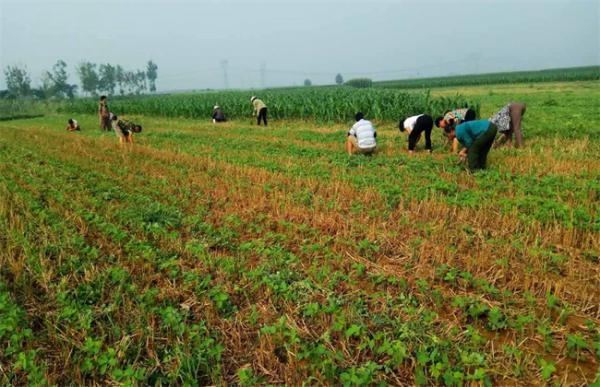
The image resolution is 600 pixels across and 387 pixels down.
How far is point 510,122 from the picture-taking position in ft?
32.2

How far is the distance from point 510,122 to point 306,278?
8.58 metres

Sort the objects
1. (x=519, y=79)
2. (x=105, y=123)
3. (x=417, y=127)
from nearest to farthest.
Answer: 1. (x=417, y=127)
2. (x=105, y=123)
3. (x=519, y=79)

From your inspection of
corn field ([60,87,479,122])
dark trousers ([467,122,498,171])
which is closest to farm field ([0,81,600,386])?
dark trousers ([467,122,498,171])

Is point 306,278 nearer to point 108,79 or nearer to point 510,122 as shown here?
point 510,122

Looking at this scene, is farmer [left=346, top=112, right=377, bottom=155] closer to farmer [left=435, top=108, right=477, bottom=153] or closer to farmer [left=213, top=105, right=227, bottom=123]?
farmer [left=435, top=108, right=477, bottom=153]

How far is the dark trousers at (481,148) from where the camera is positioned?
23.6ft

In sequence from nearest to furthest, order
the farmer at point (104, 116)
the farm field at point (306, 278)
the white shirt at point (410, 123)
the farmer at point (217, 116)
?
the farm field at point (306, 278) → the white shirt at point (410, 123) → the farmer at point (104, 116) → the farmer at point (217, 116)

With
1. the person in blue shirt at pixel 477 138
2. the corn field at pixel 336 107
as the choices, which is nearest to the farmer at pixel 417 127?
the person in blue shirt at pixel 477 138

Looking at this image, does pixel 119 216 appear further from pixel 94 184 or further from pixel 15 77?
pixel 15 77

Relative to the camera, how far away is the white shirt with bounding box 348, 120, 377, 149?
947cm

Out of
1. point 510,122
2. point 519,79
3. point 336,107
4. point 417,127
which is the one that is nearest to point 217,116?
point 336,107

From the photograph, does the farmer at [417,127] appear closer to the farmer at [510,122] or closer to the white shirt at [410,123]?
the white shirt at [410,123]

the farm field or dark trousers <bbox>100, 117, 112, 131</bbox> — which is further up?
dark trousers <bbox>100, 117, 112, 131</bbox>

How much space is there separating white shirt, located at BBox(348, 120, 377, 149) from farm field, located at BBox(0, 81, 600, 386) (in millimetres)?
1925
